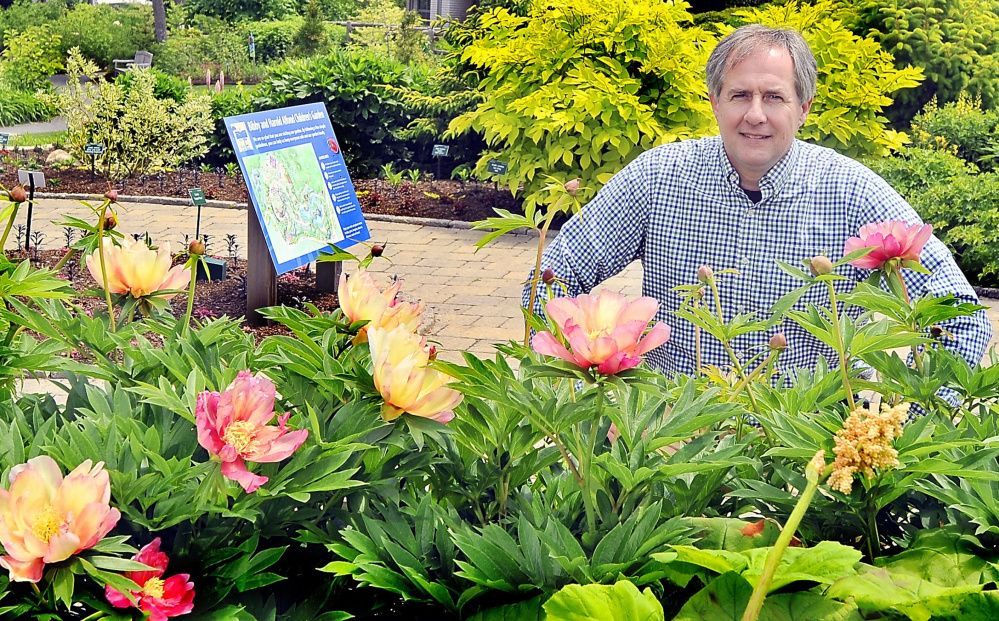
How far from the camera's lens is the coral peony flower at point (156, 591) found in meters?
0.90

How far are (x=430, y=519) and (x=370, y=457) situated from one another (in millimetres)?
96

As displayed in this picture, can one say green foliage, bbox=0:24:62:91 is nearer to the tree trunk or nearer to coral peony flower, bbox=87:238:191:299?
the tree trunk

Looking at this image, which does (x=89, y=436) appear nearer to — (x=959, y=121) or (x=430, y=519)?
(x=430, y=519)

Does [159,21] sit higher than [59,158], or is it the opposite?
[59,158]

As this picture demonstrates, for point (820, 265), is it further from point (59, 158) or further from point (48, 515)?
point (59, 158)

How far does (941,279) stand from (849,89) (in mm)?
6161

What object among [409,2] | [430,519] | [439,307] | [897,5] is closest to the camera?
[430,519]

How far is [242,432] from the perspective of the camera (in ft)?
3.06

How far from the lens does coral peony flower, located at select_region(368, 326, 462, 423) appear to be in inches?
40.3

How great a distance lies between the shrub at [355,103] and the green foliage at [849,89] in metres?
4.38

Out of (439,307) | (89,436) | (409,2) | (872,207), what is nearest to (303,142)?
(439,307)

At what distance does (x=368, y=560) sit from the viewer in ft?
3.12

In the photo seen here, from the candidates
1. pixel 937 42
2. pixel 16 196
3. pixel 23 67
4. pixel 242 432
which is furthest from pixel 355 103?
pixel 242 432

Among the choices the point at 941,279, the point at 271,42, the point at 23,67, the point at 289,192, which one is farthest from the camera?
the point at 271,42
